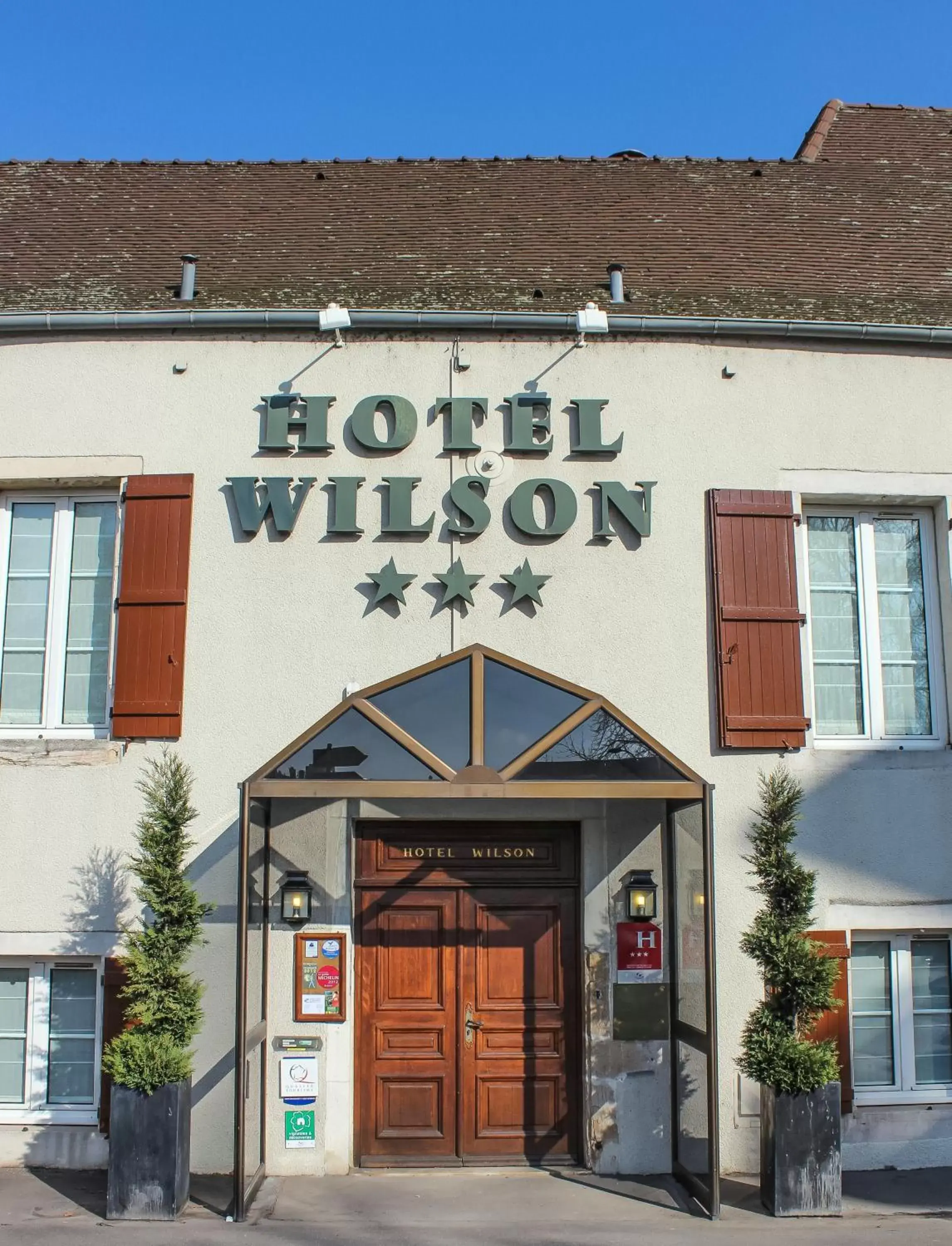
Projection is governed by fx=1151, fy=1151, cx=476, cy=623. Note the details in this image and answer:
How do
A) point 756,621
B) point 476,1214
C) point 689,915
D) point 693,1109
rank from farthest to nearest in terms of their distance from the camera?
point 756,621, point 689,915, point 693,1109, point 476,1214

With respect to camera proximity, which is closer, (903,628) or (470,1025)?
(470,1025)

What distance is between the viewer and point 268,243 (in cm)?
953

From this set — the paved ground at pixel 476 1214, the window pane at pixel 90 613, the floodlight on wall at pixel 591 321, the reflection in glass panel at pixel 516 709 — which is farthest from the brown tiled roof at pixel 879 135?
the paved ground at pixel 476 1214

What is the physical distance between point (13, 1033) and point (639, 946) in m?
4.08

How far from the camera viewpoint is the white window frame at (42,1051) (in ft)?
23.9

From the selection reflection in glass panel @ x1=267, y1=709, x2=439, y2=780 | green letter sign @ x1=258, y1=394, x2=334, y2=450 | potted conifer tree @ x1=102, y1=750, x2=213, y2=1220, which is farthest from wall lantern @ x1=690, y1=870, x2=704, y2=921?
green letter sign @ x1=258, y1=394, x2=334, y2=450

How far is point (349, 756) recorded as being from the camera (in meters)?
6.71

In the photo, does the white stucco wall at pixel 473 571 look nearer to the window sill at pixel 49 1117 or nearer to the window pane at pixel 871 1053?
the window sill at pixel 49 1117

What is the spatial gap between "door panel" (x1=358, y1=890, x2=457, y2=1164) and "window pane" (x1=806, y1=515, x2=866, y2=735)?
288 cm

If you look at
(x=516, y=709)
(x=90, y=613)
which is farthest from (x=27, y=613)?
(x=516, y=709)

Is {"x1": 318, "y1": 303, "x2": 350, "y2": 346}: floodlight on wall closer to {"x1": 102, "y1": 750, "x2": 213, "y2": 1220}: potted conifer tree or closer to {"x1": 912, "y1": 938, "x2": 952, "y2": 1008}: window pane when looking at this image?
{"x1": 102, "y1": 750, "x2": 213, "y2": 1220}: potted conifer tree

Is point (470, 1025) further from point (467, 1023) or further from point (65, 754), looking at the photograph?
point (65, 754)

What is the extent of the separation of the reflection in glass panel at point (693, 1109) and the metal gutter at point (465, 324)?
4.75 m

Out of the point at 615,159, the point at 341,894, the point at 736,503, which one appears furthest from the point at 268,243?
the point at 341,894
